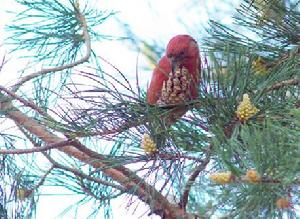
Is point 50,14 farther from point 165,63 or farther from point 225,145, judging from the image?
point 225,145

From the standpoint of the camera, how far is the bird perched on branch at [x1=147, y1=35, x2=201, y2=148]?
0.97 m

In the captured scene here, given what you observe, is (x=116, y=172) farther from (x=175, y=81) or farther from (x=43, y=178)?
(x=175, y=81)

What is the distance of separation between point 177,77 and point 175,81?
1 cm

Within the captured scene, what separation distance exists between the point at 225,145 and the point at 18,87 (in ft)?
1.71

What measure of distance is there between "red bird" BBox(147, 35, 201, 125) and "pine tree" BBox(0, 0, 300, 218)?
1cm

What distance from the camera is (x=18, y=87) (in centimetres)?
124

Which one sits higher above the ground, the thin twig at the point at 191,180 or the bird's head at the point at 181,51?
the bird's head at the point at 181,51

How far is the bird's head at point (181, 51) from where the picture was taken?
1.05 metres

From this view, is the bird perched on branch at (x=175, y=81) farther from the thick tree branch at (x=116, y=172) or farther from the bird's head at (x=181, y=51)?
the thick tree branch at (x=116, y=172)

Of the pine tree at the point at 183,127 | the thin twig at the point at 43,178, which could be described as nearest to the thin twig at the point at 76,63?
the pine tree at the point at 183,127

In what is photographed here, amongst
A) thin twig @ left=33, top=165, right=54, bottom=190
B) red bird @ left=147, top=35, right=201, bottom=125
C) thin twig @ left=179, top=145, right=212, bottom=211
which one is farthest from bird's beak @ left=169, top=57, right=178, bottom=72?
thin twig @ left=33, top=165, right=54, bottom=190

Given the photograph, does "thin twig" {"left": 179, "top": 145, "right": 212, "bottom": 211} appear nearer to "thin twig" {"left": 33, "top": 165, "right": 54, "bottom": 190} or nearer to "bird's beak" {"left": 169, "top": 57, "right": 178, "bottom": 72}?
"bird's beak" {"left": 169, "top": 57, "right": 178, "bottom": 72}

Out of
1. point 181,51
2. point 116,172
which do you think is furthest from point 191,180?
point 116,172

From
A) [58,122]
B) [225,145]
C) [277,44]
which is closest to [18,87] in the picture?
[58,122]
